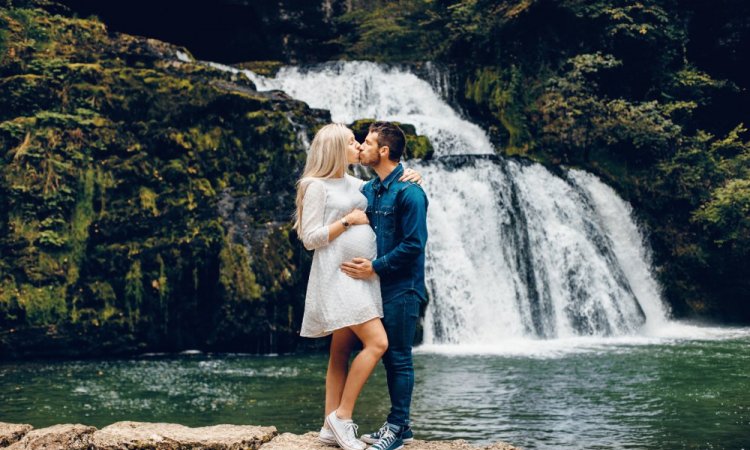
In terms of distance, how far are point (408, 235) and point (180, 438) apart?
176 cm

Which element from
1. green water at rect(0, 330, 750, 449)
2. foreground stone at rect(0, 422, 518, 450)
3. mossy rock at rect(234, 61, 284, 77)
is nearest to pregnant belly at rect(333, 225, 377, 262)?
foreground stone at rect(0, 422, 518, 450)

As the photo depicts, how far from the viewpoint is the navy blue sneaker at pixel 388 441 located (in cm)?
423

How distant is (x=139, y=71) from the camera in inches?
576

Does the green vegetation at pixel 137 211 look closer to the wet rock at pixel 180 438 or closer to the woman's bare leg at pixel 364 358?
the wet rock at pixel 180 438

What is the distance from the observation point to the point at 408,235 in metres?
4.30

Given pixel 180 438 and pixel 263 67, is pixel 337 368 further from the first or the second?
pixel 263 67

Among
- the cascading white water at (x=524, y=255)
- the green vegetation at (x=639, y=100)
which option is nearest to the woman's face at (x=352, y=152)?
the cascading white water at (x=524, y=255)

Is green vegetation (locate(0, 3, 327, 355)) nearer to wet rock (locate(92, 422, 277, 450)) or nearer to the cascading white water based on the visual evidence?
the cascading white water

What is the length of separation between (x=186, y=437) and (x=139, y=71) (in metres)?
11.3

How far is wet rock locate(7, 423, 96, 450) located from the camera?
464 cm

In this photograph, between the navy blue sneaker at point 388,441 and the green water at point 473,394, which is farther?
the green water at point 473,394

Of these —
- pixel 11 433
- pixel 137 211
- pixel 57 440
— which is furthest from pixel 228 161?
pixel 57 440

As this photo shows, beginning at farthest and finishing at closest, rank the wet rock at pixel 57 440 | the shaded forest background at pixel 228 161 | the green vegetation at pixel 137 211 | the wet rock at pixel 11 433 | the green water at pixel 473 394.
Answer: the shaded forest background at pixel 228 161, the green vegetation at pixel 137 211, the green water at pixel 473 394, the wet rock at pixel 11 433, the wet rock at pixel 57 440

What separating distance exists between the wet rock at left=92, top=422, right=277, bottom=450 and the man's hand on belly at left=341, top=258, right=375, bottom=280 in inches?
43.3
